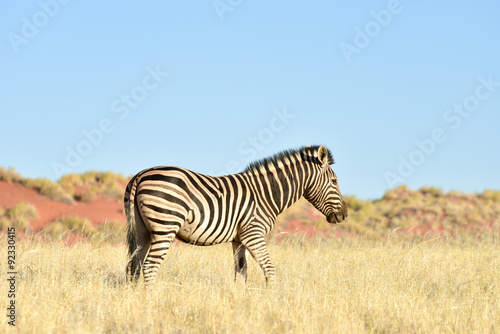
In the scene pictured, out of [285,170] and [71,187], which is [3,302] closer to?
[285,170]

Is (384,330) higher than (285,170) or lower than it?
lower

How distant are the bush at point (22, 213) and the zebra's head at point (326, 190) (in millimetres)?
17759

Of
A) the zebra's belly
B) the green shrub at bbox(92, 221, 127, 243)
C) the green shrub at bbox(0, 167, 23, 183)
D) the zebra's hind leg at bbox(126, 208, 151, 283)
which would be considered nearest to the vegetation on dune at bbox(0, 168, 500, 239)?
the green shrub at bbox(0, 167, 23, 183)

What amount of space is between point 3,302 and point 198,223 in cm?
318

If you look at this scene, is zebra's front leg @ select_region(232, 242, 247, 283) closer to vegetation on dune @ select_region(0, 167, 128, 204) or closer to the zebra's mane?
the zebra's mane

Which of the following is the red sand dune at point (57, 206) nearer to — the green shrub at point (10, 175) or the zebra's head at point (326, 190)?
the green shrub at point (10, 175)

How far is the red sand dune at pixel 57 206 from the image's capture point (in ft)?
84.0

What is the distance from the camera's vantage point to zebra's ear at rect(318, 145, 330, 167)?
9.67m

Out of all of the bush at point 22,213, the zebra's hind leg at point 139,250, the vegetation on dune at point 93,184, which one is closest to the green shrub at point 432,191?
the vegetation on dune at point 93,184

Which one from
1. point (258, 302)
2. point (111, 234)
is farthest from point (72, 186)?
point (258, 302)

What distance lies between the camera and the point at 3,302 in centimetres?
710

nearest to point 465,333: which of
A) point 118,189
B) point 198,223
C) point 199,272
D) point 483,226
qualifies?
point 198,223

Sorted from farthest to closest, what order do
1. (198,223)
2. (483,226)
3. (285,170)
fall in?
(483,226) < (285,170) < (198,223)

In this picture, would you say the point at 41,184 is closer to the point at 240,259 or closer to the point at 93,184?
the point at 93,184
